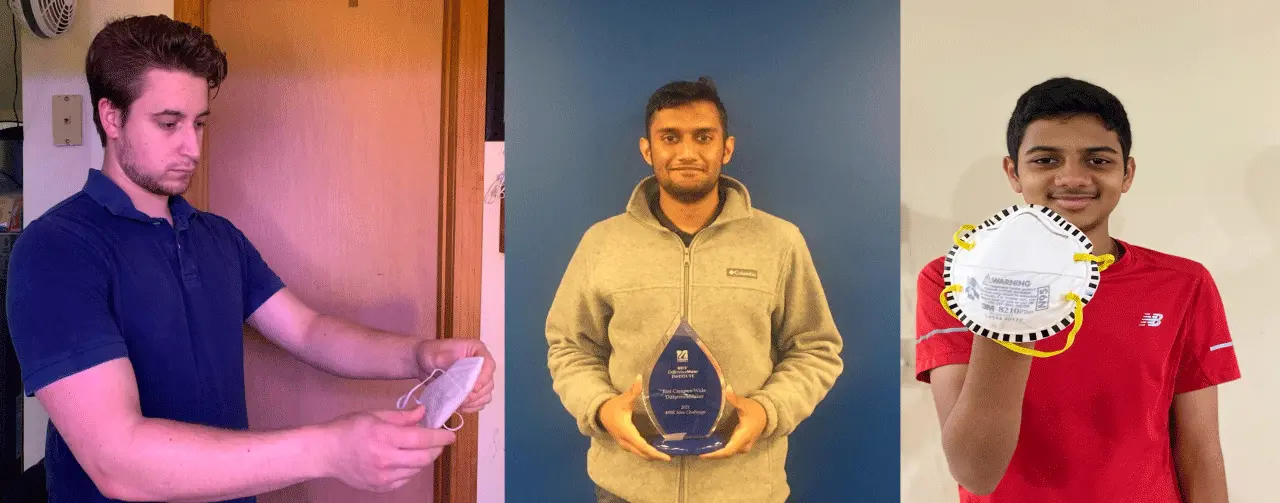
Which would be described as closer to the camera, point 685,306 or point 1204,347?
point 1204,347

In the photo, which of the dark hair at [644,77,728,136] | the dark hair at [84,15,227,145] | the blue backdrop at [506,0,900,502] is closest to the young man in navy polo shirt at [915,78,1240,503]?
the blue backdrop at [506,0,900,502]

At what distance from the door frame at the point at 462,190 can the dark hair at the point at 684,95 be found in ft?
1.35

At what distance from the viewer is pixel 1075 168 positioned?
1462mm

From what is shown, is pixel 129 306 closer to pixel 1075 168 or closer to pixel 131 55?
pixel 131 55

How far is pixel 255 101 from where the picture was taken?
1.87 m

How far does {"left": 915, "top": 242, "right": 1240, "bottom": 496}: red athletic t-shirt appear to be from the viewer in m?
1.41

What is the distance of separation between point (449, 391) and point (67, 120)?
119cm

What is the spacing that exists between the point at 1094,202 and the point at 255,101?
1.86 metres

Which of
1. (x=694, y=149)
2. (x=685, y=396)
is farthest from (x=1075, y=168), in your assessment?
(x=685, y=396)

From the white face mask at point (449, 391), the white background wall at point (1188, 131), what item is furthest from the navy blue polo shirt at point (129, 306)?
the white background wall at point (1188, 131)

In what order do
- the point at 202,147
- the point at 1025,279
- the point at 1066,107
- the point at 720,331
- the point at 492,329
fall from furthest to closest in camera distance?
1. the point at 202,147
2. the point at 492,329
3. the point at 720,331
4. the point at 1066,107
5. the point at 1025,279

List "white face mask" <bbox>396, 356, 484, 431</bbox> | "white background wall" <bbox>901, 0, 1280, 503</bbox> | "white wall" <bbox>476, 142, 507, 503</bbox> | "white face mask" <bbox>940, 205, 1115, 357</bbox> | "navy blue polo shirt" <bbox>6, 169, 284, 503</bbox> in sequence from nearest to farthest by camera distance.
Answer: "white face mask" <bbox>940, 205, 1115, 357</bbox>
"navy blue polo shirt" <bbox>6, 169, 284, 503</bbox>
"white face mask" <bbox>396, 356, 484, 431</bbox>
"white background wall" <bbox>901, 0, 1280, 503</bbox>
"white wall" <bbox>476, 142, 507, 503</bbox>

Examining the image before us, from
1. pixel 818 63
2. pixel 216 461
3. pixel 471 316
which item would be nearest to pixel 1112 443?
pixel 818 63

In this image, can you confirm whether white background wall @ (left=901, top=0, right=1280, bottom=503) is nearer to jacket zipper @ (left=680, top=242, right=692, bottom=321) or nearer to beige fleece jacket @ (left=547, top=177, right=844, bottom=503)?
beige fleece jacket @ (left=547, top=177, right=844, bottom=503)
